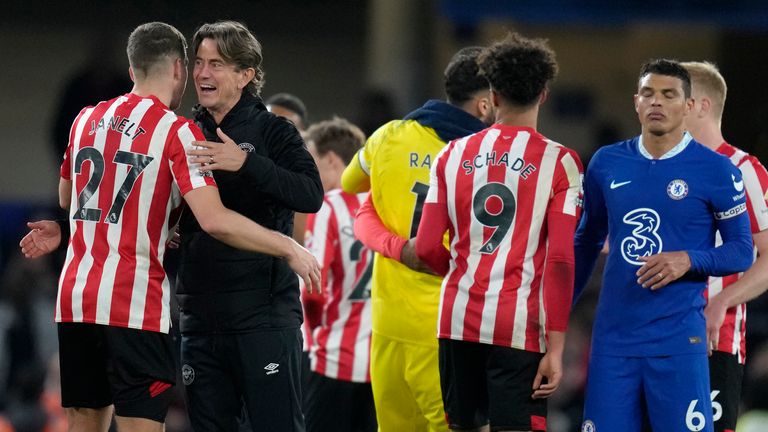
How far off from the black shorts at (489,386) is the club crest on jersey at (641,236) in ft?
1.82

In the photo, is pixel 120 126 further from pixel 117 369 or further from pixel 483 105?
pixel 483 105

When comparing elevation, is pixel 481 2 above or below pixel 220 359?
above

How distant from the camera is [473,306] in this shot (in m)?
4.76

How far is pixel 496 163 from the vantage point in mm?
4723

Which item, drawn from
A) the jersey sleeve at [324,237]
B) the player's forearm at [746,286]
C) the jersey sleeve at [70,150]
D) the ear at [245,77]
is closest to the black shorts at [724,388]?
the player's forearm at [746,286]

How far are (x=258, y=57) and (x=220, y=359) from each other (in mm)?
1234

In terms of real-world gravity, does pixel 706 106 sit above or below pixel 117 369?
above

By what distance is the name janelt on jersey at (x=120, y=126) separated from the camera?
4535 mm

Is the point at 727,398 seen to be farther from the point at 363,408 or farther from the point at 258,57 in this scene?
the point at 258,57

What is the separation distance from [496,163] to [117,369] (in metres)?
1.66

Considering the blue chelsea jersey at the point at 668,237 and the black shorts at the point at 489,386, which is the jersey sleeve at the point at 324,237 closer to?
the black shorts at the point at 489,386

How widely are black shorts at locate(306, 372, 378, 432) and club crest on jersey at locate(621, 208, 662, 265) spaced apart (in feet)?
7.50

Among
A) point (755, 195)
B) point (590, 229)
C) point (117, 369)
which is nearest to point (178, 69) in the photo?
point (117, 369)

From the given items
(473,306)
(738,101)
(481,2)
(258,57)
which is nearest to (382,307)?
(473,306)
